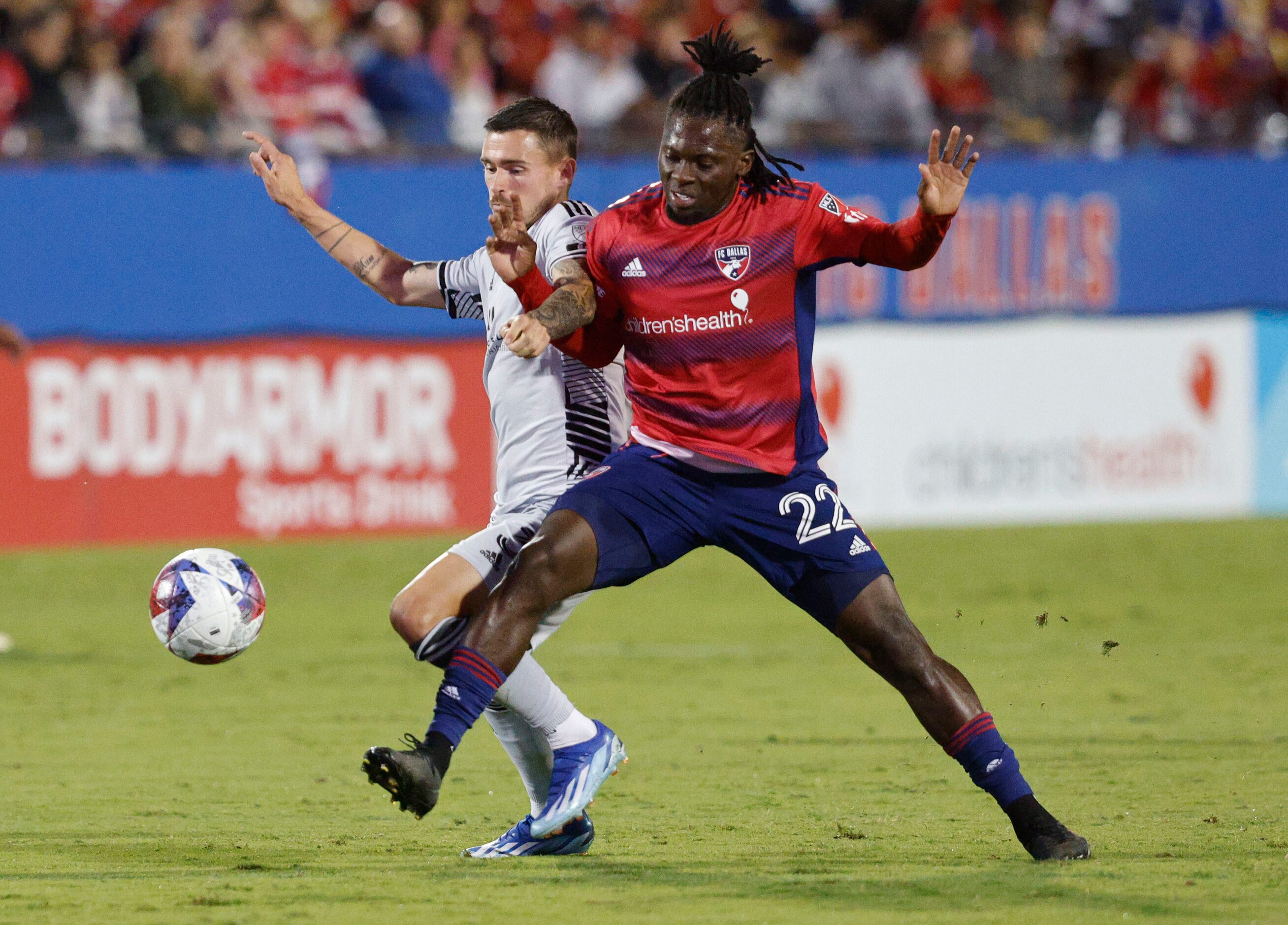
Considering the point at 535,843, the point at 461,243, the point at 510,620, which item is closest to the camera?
the point at 510,620

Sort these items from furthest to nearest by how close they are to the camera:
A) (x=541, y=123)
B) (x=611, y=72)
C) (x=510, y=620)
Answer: (x=611, y=72)
(x=541, y=123)
(x=510, y=620)

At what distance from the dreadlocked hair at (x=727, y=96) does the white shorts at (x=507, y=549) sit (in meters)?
1.25

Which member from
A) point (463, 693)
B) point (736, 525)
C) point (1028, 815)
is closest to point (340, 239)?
point (736, 525)

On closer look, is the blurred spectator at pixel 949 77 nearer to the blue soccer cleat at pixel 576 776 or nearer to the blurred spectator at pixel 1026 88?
the blurred spectator at pixel 1026 88

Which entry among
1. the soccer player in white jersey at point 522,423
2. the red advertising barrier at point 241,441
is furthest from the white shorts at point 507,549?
the red advertising barrier at point 241,441

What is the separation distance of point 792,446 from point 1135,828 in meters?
1.71

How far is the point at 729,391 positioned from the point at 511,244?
792 millimetres

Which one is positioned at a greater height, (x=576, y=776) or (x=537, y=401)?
(x=537, y=401)

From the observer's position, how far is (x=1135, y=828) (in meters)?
6.17

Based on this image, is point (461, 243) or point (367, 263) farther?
point (461, 243)

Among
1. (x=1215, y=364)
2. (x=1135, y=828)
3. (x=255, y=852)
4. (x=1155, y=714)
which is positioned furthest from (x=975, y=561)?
(x=255, y=852)

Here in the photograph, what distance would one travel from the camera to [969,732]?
559cm

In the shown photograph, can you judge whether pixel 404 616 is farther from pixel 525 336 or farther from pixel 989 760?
pixel 989 760

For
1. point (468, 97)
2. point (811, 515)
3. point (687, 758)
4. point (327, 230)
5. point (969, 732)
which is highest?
point (468, 97)
